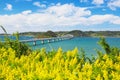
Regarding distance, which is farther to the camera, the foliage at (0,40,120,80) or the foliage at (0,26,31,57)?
the foliage at (0,26,31,57)

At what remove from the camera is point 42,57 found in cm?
803

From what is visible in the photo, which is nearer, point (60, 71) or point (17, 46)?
point (60, 71)

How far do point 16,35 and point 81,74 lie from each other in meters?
5.13

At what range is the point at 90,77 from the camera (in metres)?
5.55

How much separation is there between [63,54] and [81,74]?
103 inches

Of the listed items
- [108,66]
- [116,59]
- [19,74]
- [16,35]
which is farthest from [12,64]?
[16,35]

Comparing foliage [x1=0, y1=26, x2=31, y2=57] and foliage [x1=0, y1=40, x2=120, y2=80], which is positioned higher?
foliage [x1=0, y1=26, x2=31, y2=57]

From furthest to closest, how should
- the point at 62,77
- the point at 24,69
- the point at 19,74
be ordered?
the point at 24,69
the point at 19,74
the point at 62,77

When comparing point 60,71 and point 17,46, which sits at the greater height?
point 17,46

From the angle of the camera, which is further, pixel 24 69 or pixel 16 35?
pixel 16 35

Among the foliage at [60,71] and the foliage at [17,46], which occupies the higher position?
the foliage at [17,46]

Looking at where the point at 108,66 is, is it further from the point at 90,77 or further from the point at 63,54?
the point at 63,54

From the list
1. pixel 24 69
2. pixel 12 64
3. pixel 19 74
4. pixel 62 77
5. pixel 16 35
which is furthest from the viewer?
pixel 16 35

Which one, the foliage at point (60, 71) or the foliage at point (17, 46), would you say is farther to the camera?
the foliage at point (17, 46)
